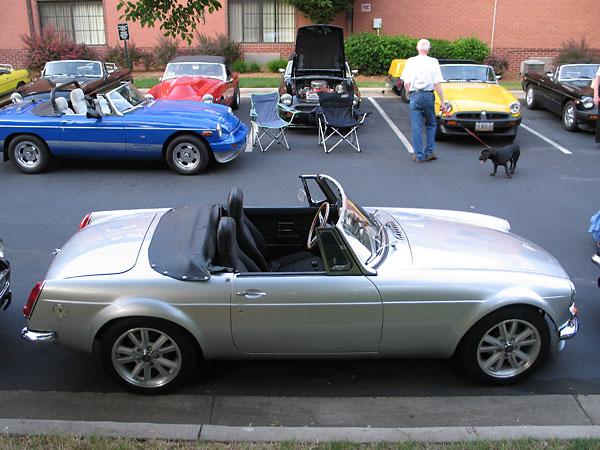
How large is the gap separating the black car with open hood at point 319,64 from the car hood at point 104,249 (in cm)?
912

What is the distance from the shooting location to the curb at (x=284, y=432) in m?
3.48

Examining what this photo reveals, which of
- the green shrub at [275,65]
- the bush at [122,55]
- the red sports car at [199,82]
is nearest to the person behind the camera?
the red sports car at [199,82]

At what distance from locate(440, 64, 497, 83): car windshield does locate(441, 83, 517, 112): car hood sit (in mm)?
359

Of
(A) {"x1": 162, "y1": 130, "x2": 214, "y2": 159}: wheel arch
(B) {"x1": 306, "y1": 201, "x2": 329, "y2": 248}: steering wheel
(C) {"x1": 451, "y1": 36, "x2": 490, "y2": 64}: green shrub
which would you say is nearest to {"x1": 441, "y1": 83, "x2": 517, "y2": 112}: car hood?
(A) {"x1": 162, "y1": 130, "x2": 214, "y2": 159}: wheel arch

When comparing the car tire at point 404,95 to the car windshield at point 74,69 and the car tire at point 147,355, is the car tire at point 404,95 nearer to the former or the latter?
the car windshield at point 74,69

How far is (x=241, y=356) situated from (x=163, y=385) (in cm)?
57

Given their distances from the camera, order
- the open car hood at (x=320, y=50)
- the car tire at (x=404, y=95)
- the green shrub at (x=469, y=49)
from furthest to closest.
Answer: the green shrub at (x=469, y=49)
the car tire at (x=404, y=95)
the open car hood at (x=320, y=50)

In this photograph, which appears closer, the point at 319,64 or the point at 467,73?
the point at 467,73

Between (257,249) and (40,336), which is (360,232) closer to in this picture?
(257,249)

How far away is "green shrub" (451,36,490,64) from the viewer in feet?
70.8

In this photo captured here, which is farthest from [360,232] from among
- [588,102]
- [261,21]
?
[261,21]

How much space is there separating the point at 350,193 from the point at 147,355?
5.26 metres

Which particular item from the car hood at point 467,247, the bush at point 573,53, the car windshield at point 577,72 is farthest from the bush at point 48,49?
the car hood at point 467,247

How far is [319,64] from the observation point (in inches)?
572
